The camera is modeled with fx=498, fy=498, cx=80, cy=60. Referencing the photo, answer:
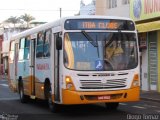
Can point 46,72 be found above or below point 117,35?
below

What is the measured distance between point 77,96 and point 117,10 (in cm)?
1837

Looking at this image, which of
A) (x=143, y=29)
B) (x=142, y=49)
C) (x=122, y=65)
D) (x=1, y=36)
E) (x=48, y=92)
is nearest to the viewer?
(x=122, y=65)

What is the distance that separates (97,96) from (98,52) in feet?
4.29

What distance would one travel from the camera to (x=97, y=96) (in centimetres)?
1453

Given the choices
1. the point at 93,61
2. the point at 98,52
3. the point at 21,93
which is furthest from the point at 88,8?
the point at 93,61

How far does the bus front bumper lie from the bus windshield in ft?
2.31

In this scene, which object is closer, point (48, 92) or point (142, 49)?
point (48, 92)

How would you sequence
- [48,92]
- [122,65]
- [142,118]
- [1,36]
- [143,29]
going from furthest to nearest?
1. [1,36]
2. [143,29]
3. [48,92]
4. [122,65]
5. [142,118]

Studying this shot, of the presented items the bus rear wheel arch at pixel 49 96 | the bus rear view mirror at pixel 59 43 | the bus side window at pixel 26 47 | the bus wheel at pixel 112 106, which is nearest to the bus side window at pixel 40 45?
the bus rear wheel arch at pixel 49 96

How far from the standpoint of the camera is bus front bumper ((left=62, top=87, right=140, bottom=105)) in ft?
47.2

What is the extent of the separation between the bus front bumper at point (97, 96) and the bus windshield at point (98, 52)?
70cm

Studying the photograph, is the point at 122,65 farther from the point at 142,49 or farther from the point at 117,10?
the point at 117,10

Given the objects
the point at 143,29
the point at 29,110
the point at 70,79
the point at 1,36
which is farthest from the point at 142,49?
the point at 1,36

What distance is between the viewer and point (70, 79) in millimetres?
14492
